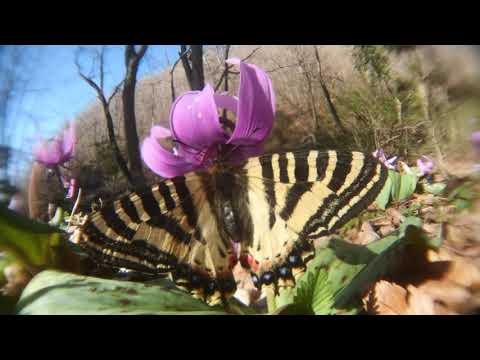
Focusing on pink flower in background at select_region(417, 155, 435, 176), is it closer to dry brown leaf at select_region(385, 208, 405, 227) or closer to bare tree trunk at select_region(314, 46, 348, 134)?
dry brown leaf at select_region(385, 208, 405, 227)

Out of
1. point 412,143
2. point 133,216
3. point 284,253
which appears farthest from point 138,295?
point 412,143

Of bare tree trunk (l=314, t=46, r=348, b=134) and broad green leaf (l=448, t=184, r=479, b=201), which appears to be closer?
broad green leaf (l=448, t=184, r=479, b=201)

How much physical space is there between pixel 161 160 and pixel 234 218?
6.6 inches

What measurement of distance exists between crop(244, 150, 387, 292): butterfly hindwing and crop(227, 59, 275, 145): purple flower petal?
61mm

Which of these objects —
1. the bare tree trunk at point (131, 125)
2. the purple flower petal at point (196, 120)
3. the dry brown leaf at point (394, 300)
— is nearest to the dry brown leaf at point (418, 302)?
the dry brown leaf at point (394, 300)

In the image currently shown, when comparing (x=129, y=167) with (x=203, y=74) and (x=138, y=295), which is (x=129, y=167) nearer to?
(x=203, y=74)

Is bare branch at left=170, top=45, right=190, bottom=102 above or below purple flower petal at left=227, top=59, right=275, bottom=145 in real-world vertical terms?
above

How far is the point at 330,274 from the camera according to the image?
612 mm

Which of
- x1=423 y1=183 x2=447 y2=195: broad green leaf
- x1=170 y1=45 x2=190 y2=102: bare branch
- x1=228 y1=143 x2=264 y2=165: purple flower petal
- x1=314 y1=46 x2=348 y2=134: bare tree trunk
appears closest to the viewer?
x1=228 y1=143 x2=264 y2=165: purple flower petal

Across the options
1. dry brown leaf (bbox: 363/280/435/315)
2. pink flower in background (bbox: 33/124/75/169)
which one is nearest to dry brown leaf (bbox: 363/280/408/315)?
dry brown leaf (bbox: 363/280/435/315)

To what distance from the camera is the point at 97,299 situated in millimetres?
470

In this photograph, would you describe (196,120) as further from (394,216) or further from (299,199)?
(394,216)

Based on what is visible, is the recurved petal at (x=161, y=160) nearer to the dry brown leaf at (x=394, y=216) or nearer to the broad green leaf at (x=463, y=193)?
the broad green leaf at (x=463, y=193)

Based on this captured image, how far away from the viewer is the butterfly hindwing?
1.89 feet
